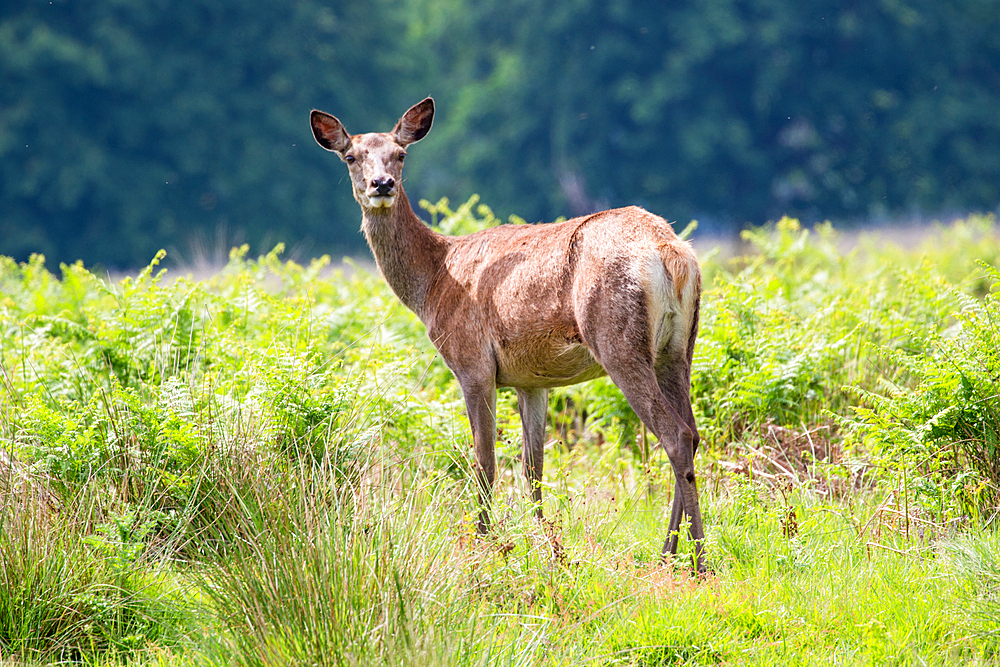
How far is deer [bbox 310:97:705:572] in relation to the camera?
4.76 meters

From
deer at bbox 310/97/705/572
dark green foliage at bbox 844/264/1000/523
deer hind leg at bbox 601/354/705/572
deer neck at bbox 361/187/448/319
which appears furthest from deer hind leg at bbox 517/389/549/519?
dark green foliage at bbox 844/264/1000/523

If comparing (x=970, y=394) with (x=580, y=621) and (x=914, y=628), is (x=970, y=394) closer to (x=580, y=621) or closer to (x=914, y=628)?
(x=914, y=628)

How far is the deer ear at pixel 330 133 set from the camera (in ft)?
20.3

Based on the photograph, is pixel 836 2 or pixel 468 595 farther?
pixel 836 2

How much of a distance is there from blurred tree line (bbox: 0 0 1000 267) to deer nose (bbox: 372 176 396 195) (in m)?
21.6

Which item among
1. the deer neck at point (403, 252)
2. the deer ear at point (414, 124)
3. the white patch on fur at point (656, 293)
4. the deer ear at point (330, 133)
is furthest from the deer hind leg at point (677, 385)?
the deer ear at point (330, 133)

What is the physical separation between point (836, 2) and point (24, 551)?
31.1 m

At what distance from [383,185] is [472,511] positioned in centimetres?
193

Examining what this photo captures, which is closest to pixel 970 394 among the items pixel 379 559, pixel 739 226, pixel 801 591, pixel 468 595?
pixel 801 591

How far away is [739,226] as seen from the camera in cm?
3158

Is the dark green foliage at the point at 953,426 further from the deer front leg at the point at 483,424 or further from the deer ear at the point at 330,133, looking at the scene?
the deer ear at the point at 330,133

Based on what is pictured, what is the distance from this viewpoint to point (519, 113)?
32.8m

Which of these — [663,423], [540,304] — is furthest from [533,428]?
[663,423]

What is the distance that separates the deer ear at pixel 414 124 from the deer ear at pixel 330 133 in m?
0.32
